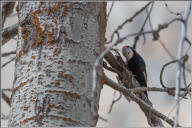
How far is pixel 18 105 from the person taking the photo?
3.85 feet

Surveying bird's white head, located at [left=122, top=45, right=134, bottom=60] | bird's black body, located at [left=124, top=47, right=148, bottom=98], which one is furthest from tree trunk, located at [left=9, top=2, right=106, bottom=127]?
bird's white head, located at [left=122, top=45, right=134, bottom=60]

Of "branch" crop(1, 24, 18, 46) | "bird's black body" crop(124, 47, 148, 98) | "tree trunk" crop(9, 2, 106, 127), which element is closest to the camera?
"tree trunk" crop(9, 2, 106, 127)

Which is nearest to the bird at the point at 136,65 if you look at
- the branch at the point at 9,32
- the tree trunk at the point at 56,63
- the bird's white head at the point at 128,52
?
the bird's white head at the point at 128,52

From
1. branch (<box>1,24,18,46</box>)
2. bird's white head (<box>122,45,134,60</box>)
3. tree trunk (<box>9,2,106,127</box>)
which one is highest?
bird's white head (<box>122,45,134,60</box>)

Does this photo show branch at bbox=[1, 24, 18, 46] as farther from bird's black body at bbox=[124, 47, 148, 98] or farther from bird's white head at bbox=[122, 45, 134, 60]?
bird's white head at bbox=[122, 45, 134, 60]

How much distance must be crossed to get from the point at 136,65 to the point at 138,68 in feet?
0.10

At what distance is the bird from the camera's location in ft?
8.41

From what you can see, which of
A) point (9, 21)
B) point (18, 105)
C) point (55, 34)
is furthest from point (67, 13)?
point (9, 21)

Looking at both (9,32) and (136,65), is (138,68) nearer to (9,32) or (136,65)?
(136,65)

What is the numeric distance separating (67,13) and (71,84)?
26 centimetres

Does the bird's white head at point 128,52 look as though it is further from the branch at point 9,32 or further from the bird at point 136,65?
the branch at point 9,32

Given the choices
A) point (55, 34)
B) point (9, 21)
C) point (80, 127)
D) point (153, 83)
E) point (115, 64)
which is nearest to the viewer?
point (80, 127)

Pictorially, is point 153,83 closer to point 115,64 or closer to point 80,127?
point 115,64

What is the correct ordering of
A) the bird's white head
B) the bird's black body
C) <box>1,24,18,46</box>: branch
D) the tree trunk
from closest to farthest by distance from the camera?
the tree trunk
<box>1,24,18,46</box>: branch
the bird's black body
the bird's white head
